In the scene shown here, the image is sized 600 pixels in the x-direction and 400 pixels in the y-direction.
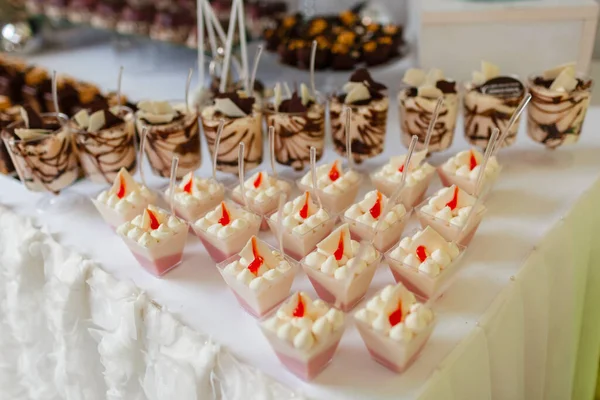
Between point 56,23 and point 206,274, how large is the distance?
7.07 ft

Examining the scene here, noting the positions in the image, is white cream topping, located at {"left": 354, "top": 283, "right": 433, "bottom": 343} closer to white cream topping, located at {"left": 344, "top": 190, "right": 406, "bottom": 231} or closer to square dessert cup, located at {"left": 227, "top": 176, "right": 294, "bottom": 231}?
white cream topping, located at {"left": 344, "top": 190, "right": 406, "bottom": 231}

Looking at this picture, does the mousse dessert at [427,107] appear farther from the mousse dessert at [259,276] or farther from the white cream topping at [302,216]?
the mousse dessert at [259,276]

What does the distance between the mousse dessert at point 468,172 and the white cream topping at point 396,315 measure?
0.38 m

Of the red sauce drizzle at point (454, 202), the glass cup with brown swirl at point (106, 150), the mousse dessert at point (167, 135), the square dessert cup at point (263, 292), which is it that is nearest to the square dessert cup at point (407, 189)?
the red sauce drizzle at point (454, 202)

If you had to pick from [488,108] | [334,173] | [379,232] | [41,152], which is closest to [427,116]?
[488,108]

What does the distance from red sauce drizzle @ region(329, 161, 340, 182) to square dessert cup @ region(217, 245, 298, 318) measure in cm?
29

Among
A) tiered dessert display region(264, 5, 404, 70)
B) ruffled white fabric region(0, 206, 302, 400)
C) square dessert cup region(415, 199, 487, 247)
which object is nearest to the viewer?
ruffled white fabric region(0, 206, 302, 400)

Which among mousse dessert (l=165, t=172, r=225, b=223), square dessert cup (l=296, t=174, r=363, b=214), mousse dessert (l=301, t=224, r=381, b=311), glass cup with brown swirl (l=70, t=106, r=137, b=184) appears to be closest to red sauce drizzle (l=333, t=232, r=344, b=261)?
mousse dessert (l=301, t=224, r=381, b=311)

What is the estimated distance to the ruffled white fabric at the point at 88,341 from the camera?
33.7 inches

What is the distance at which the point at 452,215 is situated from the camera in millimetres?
998

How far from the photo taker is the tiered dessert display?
1752 millimetres

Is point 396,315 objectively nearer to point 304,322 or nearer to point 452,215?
point 304,322

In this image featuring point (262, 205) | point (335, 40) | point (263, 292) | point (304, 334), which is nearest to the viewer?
point (304, 334)

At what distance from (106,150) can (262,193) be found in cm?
38
